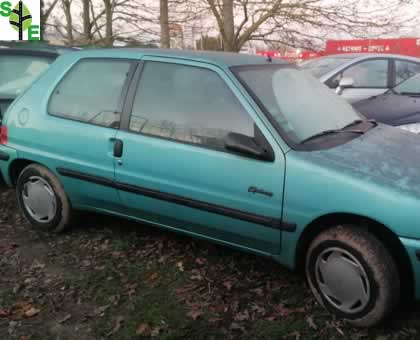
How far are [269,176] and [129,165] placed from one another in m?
1.13

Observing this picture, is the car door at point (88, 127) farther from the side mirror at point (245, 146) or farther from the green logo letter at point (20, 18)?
the green logo letter at point (20, 18)

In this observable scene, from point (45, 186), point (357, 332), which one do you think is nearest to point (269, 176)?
point (357, 332)

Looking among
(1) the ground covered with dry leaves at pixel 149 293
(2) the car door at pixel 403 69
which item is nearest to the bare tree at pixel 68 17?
(2) the car door at pixel 403 69

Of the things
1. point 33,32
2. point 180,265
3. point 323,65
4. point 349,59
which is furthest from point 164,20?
point 180,265

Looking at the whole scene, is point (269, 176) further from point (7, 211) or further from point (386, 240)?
point (7, 211)

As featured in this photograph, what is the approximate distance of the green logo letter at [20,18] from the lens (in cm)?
1425

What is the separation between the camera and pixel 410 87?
21.8ft

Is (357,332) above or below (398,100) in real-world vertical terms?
below

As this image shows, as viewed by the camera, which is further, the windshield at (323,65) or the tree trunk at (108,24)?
the tree trunk at (108,24)

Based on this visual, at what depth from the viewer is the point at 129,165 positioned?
3537 millimetres

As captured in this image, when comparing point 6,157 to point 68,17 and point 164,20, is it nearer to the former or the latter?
point 164,20

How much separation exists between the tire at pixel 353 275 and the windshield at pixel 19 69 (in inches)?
159

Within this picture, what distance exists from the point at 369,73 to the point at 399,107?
2554mm

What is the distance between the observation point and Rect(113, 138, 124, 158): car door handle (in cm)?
355
